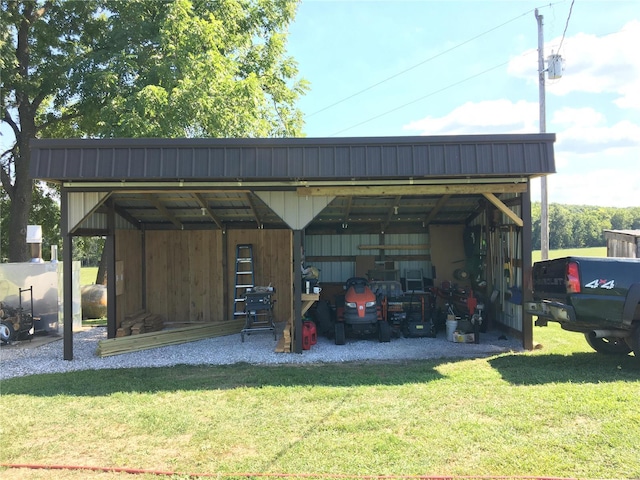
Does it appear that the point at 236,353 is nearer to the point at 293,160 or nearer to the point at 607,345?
the point at 293,160

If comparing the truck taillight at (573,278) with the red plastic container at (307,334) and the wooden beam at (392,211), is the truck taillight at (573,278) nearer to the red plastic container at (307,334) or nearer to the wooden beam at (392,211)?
the wooden beam at (392,211)

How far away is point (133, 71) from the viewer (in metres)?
13.6

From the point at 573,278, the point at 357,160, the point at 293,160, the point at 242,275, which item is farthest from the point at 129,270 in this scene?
the point at 573,278

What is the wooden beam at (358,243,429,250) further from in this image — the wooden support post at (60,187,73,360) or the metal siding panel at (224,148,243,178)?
the wooden support post at (60,187,73,360)

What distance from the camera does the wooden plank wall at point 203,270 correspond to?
11125 mm

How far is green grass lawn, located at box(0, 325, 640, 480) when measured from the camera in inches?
146

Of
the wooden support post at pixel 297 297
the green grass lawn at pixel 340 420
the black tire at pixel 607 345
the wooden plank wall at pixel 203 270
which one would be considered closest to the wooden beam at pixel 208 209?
the wooden plank wall at pixel 203 270

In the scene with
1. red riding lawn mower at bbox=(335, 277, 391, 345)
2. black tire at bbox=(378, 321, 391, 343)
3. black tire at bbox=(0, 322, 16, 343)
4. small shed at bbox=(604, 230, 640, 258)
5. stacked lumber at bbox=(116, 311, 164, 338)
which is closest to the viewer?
red riding lawn mower at bbox=(335, 277, 391, 345)

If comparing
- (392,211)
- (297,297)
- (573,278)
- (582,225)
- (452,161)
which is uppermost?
(582,225)

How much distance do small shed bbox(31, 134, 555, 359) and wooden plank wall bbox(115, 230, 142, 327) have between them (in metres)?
0.04

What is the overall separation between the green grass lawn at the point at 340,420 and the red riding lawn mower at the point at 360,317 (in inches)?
65.9

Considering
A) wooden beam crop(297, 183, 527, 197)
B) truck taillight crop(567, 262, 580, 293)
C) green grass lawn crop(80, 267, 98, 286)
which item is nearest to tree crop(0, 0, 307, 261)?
wooden beam crop(297, 183, 527, 197)

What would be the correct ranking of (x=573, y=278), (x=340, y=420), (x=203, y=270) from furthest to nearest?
(x=203, y=270) → (x=573, y=278) → (x=340, y=420)

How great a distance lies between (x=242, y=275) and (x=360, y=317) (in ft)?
12.5
